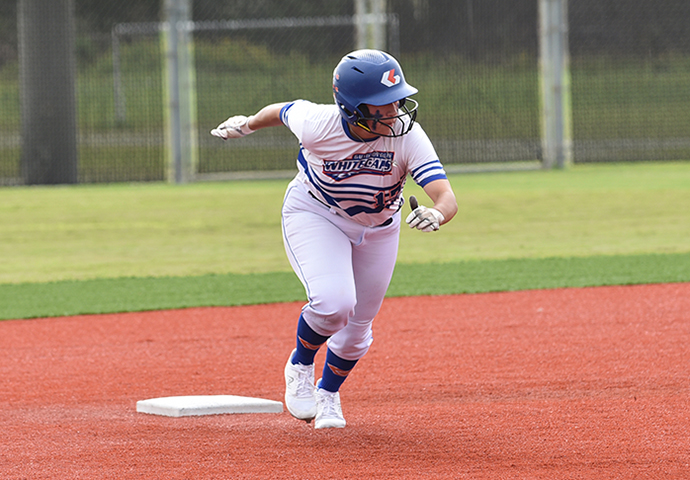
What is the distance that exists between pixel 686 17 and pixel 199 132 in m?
12.7

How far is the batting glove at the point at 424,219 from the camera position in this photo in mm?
4090

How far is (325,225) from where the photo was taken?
16.2 ft

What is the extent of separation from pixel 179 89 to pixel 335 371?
48.3ft

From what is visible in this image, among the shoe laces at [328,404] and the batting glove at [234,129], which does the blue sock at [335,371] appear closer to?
the shoe laces at [328,404]

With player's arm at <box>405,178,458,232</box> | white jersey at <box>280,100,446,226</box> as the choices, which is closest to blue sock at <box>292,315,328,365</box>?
white jersey at <box>280,100,446,226</box>

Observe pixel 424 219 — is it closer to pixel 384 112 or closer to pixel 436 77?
pixel 384 112

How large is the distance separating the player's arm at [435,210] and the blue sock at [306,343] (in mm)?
933

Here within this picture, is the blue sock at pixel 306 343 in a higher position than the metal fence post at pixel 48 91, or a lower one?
lower

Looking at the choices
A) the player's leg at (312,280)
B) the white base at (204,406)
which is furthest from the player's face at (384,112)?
the white base at (204,406)

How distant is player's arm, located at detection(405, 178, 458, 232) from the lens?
13.5 ft

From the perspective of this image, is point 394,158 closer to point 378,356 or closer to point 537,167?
point 378,356

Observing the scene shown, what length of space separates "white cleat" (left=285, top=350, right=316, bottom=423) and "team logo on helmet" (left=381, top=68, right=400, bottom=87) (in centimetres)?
153

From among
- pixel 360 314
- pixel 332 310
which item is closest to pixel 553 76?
pixel 360 314

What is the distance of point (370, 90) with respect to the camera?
4602 mm
